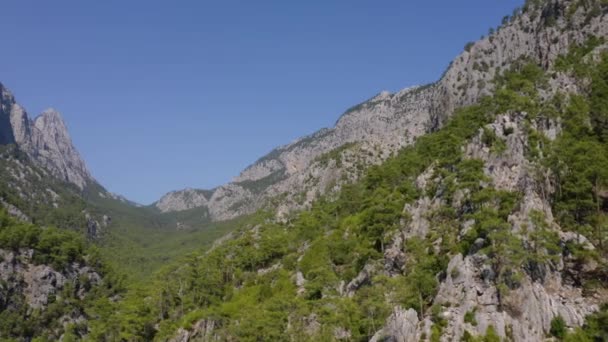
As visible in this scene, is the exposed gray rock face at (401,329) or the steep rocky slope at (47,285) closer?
the exposed gray rock face at (401,329)

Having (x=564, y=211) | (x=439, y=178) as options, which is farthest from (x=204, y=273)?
(x=564, y=211)

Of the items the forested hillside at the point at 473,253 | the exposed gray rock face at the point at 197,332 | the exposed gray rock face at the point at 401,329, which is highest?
the forested hillside at the point at 473,253

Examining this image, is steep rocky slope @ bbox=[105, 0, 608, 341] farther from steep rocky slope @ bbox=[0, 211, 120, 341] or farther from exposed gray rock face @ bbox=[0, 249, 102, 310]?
exposed gray rock face @ bbox=[0, 249, 102, 310]

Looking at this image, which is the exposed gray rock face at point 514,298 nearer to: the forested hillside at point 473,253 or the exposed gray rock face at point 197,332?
the forested hillside at point 473,253

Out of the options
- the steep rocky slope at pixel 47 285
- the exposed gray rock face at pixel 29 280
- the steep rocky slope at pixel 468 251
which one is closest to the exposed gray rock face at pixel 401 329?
the steep rocky slope at pixel 468 251

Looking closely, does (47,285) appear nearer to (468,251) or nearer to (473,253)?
(468,251)

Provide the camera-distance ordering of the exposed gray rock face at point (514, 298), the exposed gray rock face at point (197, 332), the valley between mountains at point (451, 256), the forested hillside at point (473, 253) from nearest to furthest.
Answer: the exposed gray rock face at point (514, 298)
the forested hillside at point (473, 253)
the valley between mountains at point (451, 256)
the exposed gray rock face at point (197, 332)

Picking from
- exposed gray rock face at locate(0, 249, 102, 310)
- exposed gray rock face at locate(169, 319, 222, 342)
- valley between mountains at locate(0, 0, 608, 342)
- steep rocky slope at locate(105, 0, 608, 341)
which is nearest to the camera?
steep rocky slope at locate(105, 0, 608, 341)

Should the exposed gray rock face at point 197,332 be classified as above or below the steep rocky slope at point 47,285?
below

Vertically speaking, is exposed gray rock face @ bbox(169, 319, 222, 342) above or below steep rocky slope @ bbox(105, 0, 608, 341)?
below

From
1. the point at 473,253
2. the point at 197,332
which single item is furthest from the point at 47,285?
the point at 473,253

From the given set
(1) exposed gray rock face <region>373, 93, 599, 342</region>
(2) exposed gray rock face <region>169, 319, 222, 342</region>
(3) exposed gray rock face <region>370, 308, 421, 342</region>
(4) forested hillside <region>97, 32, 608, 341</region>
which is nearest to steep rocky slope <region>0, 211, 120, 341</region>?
(2) exposed gray rock face <region>169, 319, 222, 342</region>

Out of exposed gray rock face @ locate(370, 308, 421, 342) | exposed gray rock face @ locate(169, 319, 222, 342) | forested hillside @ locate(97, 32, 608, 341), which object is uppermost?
forested hillside @ locate(97, 32, 608, 341)

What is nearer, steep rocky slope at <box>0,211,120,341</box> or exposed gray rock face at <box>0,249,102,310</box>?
steep rocky slope at <box>0,211,120,341</box>
